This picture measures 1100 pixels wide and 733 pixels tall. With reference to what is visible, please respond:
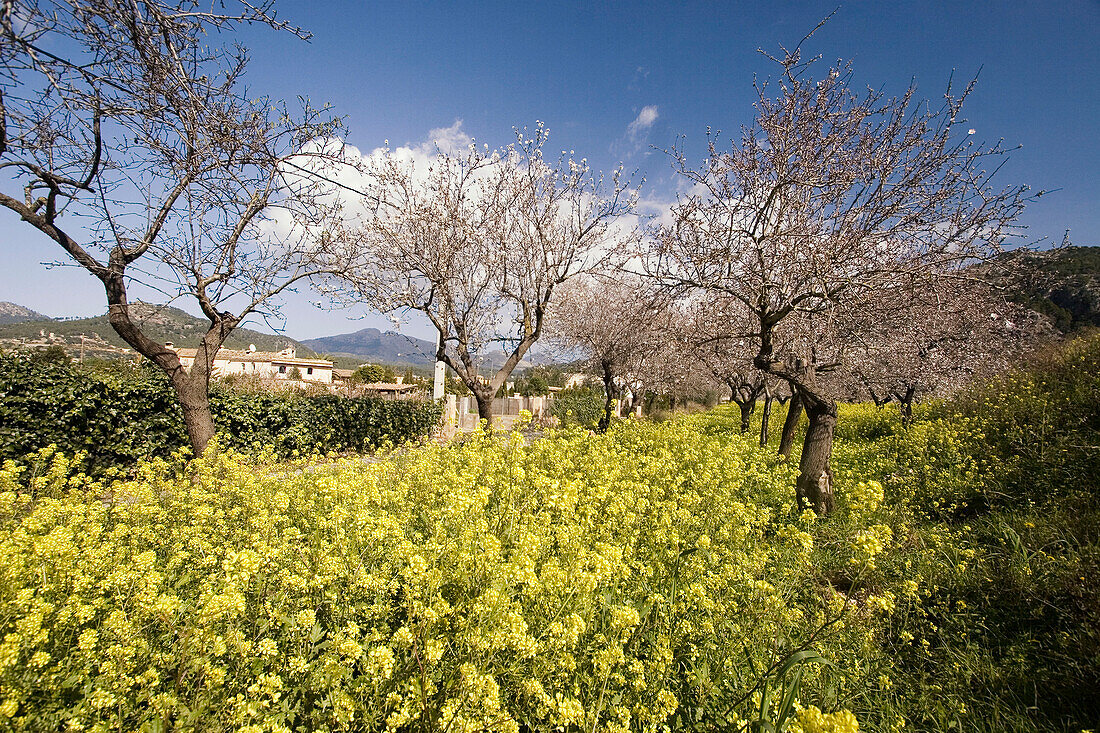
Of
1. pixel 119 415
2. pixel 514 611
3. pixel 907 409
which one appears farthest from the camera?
pixel 907 409

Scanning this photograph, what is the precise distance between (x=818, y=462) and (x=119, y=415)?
12.8 meters

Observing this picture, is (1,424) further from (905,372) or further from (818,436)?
(905,372)

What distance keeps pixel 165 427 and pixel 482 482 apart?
909cm

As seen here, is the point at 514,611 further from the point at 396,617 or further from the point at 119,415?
the point at 119,415

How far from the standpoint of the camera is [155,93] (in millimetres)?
4043

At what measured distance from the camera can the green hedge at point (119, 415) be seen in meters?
7.84

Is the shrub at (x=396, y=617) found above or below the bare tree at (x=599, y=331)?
below

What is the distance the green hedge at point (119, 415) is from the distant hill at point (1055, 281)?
31.6 ft

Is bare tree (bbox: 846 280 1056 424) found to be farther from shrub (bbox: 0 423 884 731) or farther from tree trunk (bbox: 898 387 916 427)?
shrub (bbox: 0 423 884 731)

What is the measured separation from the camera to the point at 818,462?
7.05m

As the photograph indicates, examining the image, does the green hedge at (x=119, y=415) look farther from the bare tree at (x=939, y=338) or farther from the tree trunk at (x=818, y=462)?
the bare tree at (x=939, y=338)

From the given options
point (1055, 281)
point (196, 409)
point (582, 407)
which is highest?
point (1055, 281)

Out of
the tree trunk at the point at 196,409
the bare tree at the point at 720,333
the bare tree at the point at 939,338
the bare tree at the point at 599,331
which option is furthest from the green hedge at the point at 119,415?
the bare tree at the point at 599,331

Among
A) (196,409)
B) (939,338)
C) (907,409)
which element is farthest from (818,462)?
(907,409)
